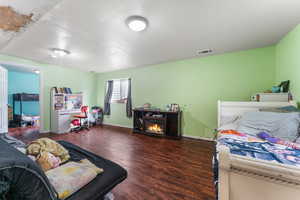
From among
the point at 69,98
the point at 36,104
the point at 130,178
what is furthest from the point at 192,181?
the point at 36,104

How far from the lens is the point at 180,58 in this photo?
140 inches

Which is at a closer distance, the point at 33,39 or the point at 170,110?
the point at 33,39

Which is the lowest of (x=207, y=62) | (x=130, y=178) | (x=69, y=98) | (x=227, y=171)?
(x=130, y=178)

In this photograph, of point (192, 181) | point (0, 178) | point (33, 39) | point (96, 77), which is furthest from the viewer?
point (96, 77)

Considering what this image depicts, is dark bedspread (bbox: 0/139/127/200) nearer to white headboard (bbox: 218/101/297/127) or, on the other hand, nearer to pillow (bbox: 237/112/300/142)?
pillow (bbox: 237/112/300/142)

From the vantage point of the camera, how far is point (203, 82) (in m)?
3.40

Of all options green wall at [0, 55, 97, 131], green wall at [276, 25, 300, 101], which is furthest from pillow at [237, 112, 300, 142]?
green wall at [0, 55, 97, 131]

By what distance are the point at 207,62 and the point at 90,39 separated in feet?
9.70

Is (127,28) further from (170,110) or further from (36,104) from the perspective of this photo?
(36,104)

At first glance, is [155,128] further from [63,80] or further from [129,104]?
[63,80]

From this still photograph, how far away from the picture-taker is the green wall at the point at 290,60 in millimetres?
1915

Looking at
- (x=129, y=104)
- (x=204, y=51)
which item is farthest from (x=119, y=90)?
(x=204, y=51)

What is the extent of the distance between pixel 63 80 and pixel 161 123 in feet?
12.9

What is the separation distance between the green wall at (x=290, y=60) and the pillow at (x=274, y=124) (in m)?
0.78
